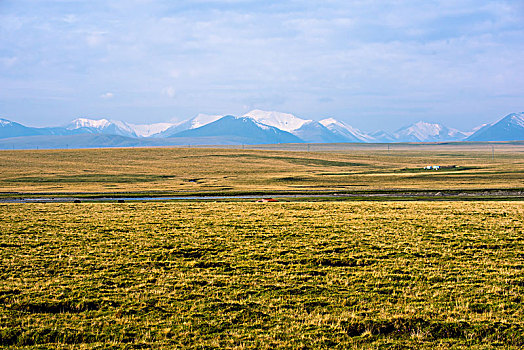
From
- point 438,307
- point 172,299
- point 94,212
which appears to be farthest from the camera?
point 94,212

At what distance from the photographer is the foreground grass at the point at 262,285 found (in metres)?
10.8

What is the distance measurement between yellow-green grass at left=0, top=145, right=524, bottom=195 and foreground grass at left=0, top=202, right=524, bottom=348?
128ft

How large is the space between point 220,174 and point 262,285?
3433 inches

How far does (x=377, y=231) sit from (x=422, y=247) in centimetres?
437

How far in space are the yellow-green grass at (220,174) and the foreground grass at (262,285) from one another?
38.9 m

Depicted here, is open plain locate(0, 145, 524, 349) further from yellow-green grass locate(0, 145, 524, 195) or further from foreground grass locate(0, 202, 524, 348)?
yellow-green grass locate(0, 145, 524, 195)

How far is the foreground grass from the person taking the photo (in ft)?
35.5

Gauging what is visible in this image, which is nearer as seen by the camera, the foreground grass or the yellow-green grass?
the foreground grass

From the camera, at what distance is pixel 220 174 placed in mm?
101375

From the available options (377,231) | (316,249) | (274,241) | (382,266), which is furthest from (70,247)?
(377,231)

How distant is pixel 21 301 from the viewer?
1299cm

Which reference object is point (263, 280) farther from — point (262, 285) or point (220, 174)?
point (220, 174)

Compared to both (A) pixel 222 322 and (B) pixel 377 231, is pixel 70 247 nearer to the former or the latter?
(A) pixel 222 322

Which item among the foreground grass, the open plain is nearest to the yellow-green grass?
the open plain
